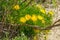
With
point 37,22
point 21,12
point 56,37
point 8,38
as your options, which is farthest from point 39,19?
point 56,37

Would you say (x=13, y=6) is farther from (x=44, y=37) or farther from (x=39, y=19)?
(x=44, y=37)

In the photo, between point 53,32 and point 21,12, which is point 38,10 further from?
point 53,32

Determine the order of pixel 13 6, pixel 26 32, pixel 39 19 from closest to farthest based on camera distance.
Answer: pixel 13 6 < pixel 39 19 < pixel 26 32

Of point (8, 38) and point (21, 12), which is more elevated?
point (21, 12)

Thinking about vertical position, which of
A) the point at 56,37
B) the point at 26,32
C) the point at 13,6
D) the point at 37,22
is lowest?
the point at 56,37

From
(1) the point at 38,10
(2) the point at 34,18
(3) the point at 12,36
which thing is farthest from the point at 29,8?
(3) the point at 12,36

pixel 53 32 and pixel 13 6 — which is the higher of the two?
pixel 13 6

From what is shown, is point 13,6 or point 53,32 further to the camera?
point 53,32

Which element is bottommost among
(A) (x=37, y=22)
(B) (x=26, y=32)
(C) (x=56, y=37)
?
(C) (x=56, y=37)

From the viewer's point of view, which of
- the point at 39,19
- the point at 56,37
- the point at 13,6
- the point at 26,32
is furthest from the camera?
the point at 56,37
